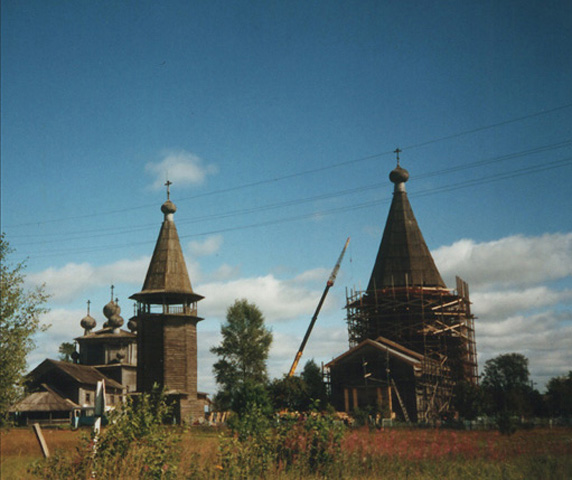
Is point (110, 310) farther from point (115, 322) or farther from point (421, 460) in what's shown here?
point (421, 460)

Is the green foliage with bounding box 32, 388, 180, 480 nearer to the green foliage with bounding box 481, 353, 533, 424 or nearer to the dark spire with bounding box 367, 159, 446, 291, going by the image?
the green foliage with bounding box 481, 353, 533, 424

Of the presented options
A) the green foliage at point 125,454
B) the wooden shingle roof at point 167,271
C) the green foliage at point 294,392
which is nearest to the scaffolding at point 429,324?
the green foliage at point 294,392

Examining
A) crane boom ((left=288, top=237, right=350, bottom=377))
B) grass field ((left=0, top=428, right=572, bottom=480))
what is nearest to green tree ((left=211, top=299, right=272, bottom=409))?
crane boom ((left=288, top=237, right=350, bottom=377))

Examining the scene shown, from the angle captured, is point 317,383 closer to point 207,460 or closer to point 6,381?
point 6,381

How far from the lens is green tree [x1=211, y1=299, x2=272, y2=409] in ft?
193

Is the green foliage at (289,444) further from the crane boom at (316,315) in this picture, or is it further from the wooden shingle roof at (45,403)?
the crane boom at (316,315)

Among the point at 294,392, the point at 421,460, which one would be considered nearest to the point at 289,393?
the point at 294,392

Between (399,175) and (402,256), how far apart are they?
9.10 meters

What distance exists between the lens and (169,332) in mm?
46562

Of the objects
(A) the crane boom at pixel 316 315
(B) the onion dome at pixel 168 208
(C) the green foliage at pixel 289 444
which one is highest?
(B) the onion dome at pixel 168 208

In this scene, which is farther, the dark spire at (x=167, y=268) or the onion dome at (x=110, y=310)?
the onion dome at (x=110, y=310)

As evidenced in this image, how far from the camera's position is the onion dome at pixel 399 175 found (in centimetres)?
6050

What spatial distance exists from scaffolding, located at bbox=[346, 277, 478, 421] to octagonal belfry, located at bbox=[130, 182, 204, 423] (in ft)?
51.0

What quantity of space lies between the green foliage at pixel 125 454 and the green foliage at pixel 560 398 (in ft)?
163
